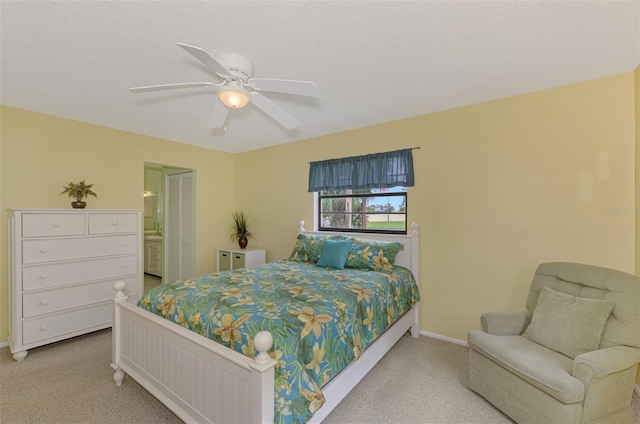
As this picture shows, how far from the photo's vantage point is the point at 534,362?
1.77 metres

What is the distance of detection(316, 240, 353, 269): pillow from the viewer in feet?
Result: 10.3

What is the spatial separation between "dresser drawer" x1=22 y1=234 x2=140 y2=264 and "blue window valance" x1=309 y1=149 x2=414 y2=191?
→ 7.83 ft

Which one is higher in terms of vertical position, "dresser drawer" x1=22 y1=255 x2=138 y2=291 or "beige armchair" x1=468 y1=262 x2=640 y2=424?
"dresser drawer" x1=22 y1=255 x2=138 y2=291

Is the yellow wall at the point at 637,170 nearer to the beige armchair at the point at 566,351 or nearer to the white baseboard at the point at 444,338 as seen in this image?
the beige armchair at the point at 566,351

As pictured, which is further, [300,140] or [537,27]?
[300,140]

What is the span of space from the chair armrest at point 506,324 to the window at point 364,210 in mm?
1429

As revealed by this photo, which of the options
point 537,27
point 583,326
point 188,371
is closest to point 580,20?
point 537,27

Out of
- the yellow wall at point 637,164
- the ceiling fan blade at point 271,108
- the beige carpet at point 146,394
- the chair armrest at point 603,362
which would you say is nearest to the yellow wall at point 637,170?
the yellow wall at point 637,164

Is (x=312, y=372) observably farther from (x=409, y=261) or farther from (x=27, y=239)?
(x=27, y=239)

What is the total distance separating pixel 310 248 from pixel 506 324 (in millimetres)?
2087

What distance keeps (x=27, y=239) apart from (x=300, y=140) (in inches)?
126

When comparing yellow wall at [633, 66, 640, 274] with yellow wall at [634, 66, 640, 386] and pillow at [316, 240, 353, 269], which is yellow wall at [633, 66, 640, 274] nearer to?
yellow wall at [634, 66, 640, 386]

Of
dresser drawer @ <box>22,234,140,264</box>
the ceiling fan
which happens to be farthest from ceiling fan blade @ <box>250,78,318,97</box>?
dresser drawer @ <box>22,234,140,264</box>

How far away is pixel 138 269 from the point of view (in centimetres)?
347
